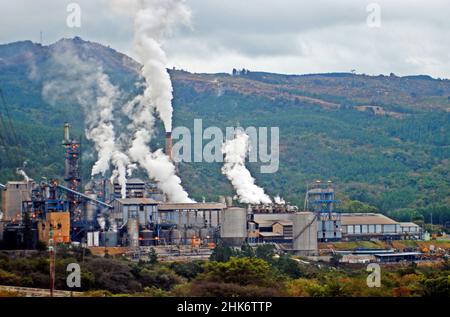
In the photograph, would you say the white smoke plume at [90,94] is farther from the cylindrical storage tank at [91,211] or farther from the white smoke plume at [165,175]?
the cylindrical storage tank at [91,211]

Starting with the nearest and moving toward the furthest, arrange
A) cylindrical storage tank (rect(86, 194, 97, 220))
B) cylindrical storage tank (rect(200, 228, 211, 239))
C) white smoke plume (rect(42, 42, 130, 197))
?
cylindrical storage tank (rect(86, 194, 97, 220)) < cylindrical storage tank (rect(200, 228, 211, 239)) < white smoke plume (rect(42, 42, 130, 197))

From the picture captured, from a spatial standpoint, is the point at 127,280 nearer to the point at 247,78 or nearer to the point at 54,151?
the point at 54,151

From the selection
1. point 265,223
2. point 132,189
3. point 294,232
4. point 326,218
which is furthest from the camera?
point 132,189

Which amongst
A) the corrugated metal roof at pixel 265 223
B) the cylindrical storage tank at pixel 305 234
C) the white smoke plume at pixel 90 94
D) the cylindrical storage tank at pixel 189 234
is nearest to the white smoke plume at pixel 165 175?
the white smoke plume at pixel 90 94

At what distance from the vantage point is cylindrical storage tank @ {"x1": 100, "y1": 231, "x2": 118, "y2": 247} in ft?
221

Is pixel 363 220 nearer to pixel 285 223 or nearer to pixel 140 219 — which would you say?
pixel 285 223

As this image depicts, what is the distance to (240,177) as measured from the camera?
269 feet

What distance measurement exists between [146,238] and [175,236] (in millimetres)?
2462

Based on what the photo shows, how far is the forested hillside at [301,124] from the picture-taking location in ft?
343

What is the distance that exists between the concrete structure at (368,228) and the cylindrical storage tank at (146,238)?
1476 centimetres
